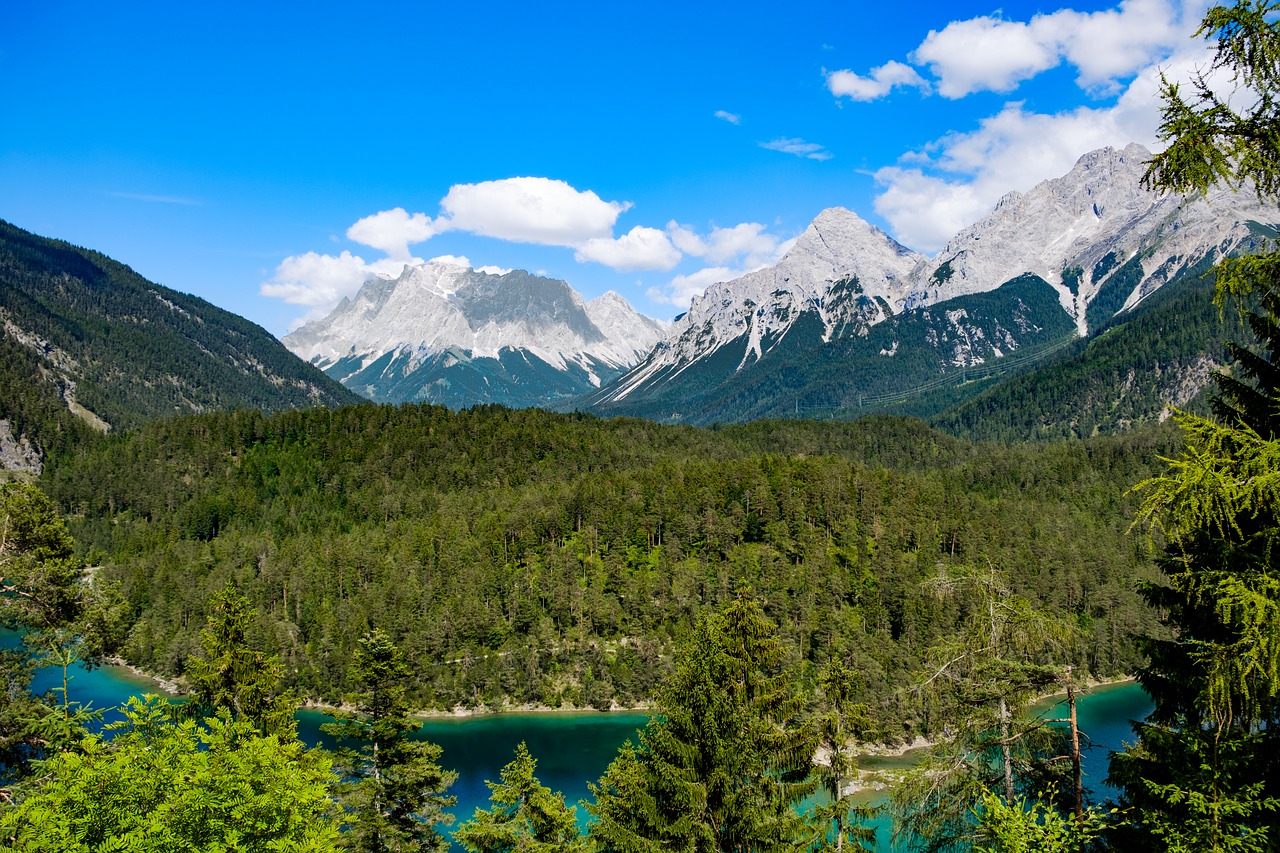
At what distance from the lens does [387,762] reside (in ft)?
86.0

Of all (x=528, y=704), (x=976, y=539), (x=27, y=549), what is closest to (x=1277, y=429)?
(x=27, y=549)

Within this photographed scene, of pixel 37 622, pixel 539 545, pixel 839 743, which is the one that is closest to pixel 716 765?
pixel 839 743

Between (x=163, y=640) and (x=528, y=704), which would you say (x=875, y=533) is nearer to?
(x=528, y=704)

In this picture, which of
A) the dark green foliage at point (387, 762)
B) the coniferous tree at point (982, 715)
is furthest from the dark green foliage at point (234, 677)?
the coniferous tree at point (982, 715)

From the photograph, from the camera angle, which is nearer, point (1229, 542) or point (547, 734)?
point (1229, 542)

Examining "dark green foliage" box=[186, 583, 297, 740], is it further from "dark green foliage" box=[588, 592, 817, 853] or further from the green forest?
"dark green foliage" box=[588, 592, 817, 853]

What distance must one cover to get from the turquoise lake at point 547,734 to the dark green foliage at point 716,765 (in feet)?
144

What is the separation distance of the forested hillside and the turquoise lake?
3.71 m

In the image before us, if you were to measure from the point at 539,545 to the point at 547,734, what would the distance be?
38692 mm

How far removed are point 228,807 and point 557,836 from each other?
16.4m

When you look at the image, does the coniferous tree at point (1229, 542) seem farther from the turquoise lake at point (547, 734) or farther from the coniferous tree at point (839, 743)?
the turquoise lake at point (547, 734)

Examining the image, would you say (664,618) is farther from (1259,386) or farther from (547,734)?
(1259,386)

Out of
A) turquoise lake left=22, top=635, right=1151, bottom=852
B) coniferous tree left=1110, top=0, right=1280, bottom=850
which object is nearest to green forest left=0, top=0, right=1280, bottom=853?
coniferous tree left=1110, top=0, right=1280, bottom=850

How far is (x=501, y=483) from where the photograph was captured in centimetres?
14662
